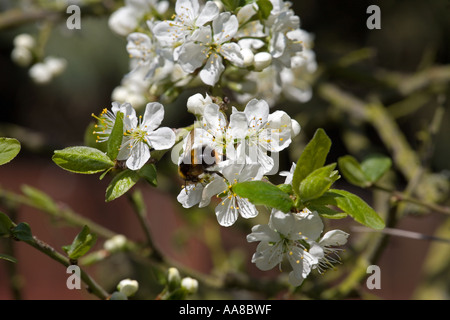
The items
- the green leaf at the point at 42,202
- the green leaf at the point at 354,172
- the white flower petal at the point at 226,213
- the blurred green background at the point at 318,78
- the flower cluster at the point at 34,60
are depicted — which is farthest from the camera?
the blurred green background at the point at 318,78

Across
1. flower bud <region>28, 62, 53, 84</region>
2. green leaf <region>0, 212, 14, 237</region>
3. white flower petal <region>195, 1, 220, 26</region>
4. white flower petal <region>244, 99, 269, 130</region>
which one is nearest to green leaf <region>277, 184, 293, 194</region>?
white flower petal <region>244, 99, 269, 130</region>

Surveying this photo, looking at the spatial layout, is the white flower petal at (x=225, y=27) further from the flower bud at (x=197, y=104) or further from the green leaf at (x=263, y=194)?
the green leaf at (x=263, y=194)

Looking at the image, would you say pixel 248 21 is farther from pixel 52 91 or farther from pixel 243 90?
pixel 52 91

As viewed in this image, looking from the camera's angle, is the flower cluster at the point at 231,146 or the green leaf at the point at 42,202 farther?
the green leaf at the point at 42,202

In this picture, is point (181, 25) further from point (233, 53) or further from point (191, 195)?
point (191, 195)

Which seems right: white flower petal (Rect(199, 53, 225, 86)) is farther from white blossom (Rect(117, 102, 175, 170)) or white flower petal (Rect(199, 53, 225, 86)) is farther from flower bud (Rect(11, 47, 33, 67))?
flower bud (Rect(11, 47, 33, 67))

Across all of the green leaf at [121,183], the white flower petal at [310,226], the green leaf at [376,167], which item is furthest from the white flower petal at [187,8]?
the green leaf at [376,167]

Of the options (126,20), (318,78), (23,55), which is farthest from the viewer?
(318,78)

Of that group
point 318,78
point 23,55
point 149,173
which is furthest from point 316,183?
point 23,55
